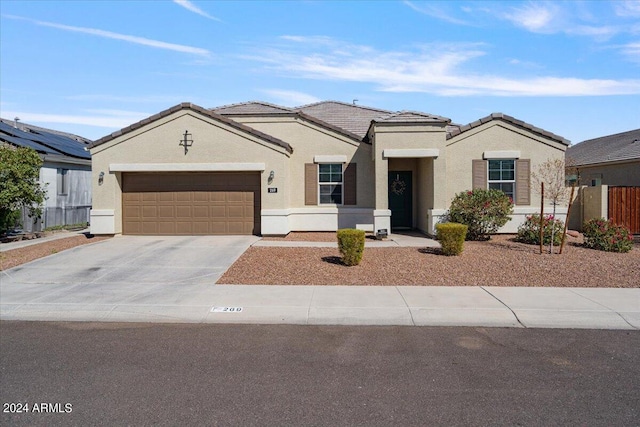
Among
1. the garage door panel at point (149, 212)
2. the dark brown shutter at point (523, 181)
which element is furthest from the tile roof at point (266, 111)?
the dark brown shutter at point (523, 181)

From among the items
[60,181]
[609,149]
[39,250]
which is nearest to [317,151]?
[39,250]

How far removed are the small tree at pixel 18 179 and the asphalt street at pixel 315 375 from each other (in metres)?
11.2

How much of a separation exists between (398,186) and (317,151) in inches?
142

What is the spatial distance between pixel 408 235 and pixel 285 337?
11102 mm

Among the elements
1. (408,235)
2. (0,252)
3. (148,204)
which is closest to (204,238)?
(148,204)

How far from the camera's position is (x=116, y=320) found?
7961 mm

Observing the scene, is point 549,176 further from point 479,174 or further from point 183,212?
point 183,212

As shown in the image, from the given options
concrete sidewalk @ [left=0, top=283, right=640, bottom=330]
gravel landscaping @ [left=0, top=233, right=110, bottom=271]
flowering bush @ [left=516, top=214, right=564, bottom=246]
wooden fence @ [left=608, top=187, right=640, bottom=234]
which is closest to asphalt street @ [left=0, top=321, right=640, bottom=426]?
concrete sidewalk @ [left=0, top=283, right=640, bottom=330]

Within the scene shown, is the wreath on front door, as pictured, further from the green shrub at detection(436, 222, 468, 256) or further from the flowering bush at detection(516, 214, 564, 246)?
the green shrub at detection(436, 222, 468, 256)

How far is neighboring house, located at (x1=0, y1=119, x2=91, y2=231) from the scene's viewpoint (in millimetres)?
22203

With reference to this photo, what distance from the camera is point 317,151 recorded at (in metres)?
18.6

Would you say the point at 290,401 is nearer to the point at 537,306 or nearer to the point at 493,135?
the point at 537,306

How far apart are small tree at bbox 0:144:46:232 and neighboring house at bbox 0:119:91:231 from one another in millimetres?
3592

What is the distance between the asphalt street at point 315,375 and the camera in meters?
4.51
